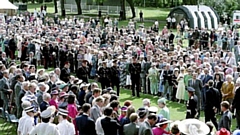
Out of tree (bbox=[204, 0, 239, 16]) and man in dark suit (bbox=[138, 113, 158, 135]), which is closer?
man in dark suit (bbox=[138, 113, 158, 135])

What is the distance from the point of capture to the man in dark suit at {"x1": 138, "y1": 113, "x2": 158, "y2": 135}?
826 centimetres

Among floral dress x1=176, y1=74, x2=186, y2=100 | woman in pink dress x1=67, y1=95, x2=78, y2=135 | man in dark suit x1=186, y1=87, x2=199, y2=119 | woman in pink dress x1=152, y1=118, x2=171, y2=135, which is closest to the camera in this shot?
woman in pink dress x1=152, y1=118, x2=171, y2=135

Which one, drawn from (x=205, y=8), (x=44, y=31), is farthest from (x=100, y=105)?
(x=205, y=8)

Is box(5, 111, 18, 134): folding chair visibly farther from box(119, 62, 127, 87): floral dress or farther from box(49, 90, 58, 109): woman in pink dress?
box(119, 62, 127, 87): floral dress

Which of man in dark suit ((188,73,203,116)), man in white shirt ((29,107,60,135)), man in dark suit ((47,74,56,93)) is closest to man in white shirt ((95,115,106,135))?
man in white shirt ((29,107,60,135))

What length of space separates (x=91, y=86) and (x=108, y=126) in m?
3.14

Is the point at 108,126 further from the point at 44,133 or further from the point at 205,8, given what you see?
the point at 205,8

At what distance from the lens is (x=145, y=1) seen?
6694 cm

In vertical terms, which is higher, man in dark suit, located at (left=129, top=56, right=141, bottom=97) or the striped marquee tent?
the striped marquee tent

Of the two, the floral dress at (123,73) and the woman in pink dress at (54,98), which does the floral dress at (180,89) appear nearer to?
the floral dress at (123,73)

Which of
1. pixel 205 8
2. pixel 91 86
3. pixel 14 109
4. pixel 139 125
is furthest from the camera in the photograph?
pixel 205 8

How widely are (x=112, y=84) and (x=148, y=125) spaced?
25.4 ft

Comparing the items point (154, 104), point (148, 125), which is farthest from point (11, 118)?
point (148, 125)

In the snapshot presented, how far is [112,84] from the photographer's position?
640 inches
